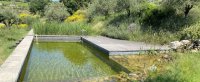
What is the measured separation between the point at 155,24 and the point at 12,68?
9.11 m

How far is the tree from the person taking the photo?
11492mm

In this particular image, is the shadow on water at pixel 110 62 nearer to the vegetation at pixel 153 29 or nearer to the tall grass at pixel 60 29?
the vegetation at pixel 153 29

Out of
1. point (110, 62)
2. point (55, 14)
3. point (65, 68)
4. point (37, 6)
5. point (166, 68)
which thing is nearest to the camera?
point (166, 68)

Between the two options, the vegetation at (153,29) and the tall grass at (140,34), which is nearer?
the vegetation at (153,29)

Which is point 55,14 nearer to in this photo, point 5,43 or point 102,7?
point 102,7

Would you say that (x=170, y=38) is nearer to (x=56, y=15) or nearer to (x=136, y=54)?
(x=136, y=54)

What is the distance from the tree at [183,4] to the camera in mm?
11492

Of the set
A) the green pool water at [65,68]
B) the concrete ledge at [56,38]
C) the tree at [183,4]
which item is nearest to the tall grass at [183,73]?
the green pool water at [65,68]

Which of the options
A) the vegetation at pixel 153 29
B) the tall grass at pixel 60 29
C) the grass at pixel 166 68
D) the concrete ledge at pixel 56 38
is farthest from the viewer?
the tall grass at pixel 60 29

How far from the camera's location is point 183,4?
38.1 ft

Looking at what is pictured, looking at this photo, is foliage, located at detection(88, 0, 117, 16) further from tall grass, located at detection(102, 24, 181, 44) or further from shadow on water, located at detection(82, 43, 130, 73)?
shadow on water, located at detection(82, 43, 130, 73)

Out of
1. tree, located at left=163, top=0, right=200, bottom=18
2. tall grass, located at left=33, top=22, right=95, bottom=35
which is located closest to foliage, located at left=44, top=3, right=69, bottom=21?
tall grass, located at left=33, top=22, right=95, bottom=35

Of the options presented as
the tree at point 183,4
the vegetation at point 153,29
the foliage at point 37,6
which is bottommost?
the foliage at point 37,6

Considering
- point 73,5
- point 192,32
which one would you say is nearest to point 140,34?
point 192,32
